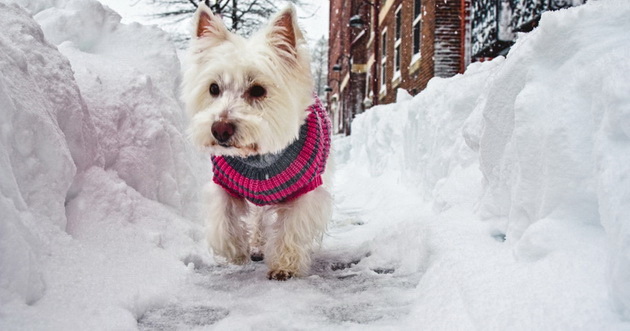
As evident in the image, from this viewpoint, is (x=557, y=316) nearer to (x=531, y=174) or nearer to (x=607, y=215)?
(x=607, y=215)

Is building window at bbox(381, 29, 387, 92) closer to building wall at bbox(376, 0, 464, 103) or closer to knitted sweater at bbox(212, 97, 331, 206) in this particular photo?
building wall at bbox(376, 0, 464, 103)

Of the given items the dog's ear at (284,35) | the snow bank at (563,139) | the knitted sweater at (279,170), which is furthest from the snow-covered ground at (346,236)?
the dog's ear at (284,35)

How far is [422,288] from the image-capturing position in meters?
2.46

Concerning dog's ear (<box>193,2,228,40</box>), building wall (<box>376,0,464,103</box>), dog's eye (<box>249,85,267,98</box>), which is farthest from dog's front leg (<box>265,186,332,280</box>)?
building wall (<box>376,0,464,103</box>)

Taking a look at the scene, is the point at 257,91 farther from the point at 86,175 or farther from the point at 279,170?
the point at 86,175

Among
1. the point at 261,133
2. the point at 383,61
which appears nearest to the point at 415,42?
the point at 383,61

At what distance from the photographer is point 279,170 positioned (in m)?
3.13

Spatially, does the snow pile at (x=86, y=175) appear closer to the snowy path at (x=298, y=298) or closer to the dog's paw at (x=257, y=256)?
the snowy path at (x=298, y=298)

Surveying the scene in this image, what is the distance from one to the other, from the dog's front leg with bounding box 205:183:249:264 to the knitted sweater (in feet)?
0.36

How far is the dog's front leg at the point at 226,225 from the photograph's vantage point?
333 centimetres

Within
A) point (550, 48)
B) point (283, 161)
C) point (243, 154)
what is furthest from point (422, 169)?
point (550, 48)

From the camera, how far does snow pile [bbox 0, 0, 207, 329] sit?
196 cm

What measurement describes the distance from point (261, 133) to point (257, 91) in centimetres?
33

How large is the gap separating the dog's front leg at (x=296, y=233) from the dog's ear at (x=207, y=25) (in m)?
1.21
